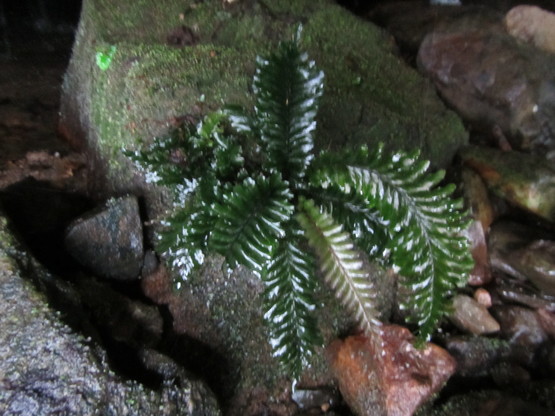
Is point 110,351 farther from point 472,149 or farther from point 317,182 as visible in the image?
point 472,149

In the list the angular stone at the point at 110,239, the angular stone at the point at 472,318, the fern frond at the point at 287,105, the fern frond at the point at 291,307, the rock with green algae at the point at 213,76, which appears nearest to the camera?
the fern frond at the point at 291,307

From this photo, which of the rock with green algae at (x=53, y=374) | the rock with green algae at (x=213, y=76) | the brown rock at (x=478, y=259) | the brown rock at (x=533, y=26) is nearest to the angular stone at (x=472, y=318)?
the brown rock at (x=478, y=259)

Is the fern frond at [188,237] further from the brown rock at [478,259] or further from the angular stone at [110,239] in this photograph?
the brown rock at [478,259]

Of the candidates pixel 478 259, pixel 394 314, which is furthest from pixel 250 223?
pixel 478 259

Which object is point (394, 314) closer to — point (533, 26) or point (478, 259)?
point (478, 259)

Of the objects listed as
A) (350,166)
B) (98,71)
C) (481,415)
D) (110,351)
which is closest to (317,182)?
(350,166)

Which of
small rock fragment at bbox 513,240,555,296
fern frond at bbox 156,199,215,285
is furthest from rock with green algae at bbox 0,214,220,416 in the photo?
small rock fragment at bbox 513,240,555,296
